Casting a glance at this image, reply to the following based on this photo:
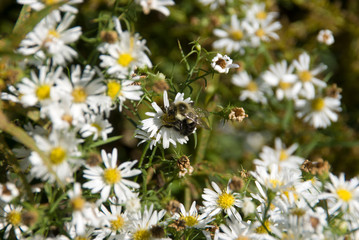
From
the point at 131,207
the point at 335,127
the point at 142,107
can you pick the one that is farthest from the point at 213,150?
the point at 131,207

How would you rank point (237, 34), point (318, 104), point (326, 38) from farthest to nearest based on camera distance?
point (237, 34) < point (326, 38) < point (318, 104)

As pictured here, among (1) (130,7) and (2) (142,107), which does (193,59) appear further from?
(1) (130,7)

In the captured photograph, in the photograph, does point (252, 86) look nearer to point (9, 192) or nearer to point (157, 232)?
point (157, 232)

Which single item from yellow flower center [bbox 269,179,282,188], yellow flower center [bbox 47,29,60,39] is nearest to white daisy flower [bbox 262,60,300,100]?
yellow flower center [bbox 269,179,282,188]

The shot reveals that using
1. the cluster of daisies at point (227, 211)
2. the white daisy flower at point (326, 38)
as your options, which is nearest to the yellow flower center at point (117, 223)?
the cluster of daisies at point (227, 211)

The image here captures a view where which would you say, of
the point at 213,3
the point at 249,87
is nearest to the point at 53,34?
the point at 249,87

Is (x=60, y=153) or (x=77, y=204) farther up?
(x=60, y=153)
